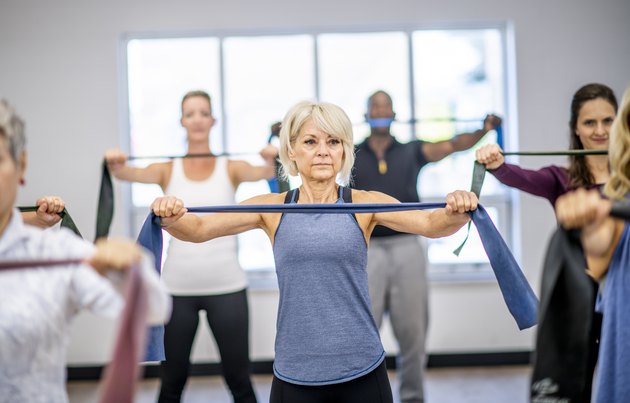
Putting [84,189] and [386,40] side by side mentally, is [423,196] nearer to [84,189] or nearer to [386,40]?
[386,40]

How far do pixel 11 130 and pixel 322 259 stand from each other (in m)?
0.98

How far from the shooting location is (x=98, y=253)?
1.46 meters

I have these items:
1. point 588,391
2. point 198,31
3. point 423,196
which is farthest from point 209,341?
point 588,391

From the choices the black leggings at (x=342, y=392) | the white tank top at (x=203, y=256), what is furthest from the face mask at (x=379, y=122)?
the black leggings at (x=342, y=392)

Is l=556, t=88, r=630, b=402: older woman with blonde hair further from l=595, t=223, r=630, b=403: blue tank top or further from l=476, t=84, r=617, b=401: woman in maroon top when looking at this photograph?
l=476, t=84, r=617, b=401: woman in maroon top

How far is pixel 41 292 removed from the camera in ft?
4.80

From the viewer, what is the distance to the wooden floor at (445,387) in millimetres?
4629

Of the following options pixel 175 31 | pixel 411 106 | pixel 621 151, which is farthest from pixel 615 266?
pixel 175 31

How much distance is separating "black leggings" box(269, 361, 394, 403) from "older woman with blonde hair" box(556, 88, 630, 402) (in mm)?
613

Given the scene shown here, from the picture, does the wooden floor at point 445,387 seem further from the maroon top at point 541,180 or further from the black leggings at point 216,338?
the maroon top at point 541,180

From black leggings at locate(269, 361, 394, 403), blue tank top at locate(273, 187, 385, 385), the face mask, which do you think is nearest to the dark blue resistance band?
blue tank top at locate(273, 187, 385, 385)

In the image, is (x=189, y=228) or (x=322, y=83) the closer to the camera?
(x=189, y=228)

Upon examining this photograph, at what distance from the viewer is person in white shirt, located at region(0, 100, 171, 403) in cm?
142

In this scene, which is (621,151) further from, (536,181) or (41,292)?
(41,292)
